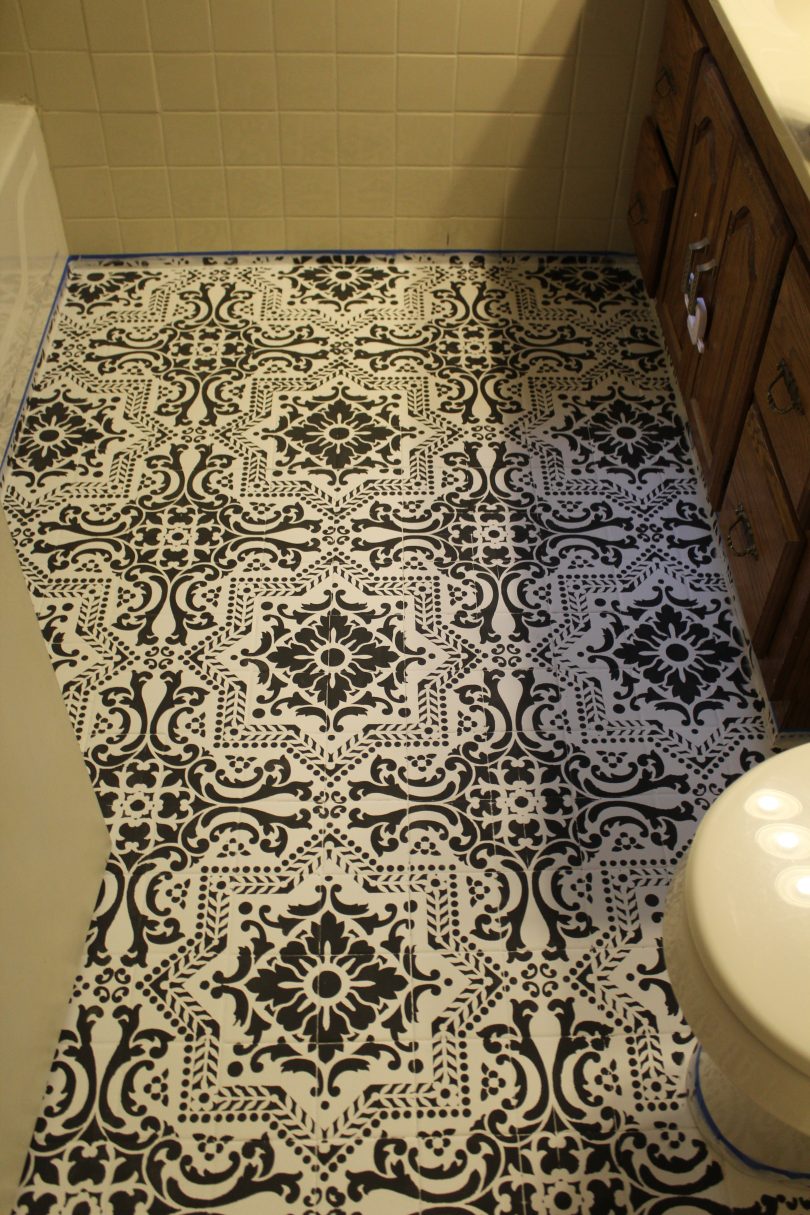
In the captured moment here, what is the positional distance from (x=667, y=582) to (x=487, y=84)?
1.12m

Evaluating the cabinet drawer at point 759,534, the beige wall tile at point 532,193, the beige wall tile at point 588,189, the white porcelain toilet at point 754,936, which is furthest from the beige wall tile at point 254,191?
the white porcelain toilet at point 754,936

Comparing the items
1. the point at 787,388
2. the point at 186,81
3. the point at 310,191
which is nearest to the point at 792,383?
the point at 787,388

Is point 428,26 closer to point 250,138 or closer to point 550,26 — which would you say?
point 550,26

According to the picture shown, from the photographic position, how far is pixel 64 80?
7.59ft

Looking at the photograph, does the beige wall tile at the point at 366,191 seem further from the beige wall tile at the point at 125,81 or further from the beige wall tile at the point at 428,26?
the beige wall tile at the point at 125,81

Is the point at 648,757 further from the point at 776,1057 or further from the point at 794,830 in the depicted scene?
the point at 776,1057

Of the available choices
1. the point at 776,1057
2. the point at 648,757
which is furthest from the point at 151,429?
the point at 776,1057

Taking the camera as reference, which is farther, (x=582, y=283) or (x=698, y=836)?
(x=582, y=283)

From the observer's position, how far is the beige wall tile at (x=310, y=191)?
8.13 ft

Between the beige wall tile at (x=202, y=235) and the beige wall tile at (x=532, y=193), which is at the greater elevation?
the beige wall tile at (x=532, y=193)

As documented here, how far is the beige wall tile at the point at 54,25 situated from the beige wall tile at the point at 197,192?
1.01 ft

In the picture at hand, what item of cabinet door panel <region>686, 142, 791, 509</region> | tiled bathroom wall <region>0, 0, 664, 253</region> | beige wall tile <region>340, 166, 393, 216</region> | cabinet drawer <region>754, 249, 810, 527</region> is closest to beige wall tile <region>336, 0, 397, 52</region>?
tiled bathroom wall <region>0, 0, 664, 253</region>

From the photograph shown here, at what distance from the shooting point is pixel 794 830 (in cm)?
111

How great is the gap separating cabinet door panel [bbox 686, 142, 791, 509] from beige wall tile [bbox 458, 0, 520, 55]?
29.1 inches
